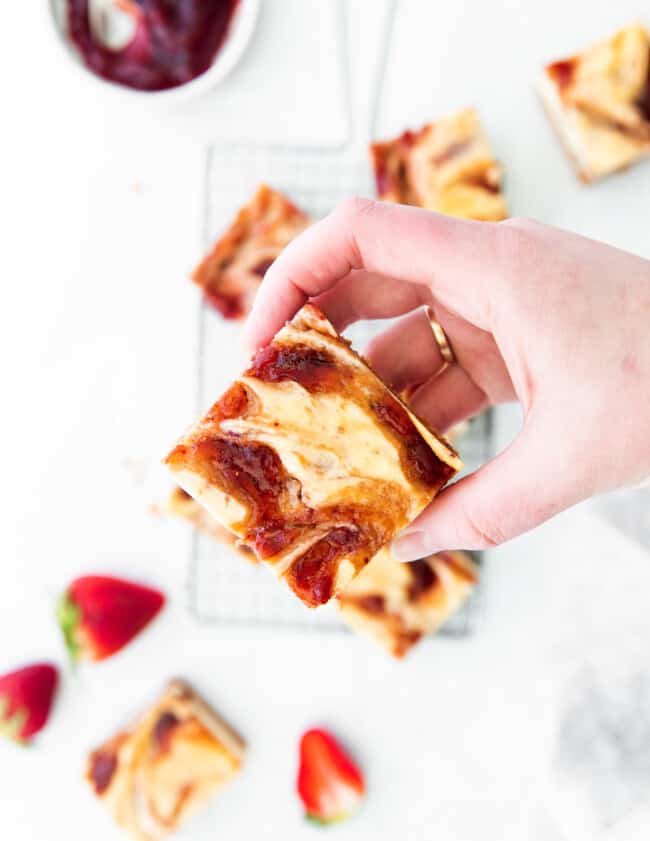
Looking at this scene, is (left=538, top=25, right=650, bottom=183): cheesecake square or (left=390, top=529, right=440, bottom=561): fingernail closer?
(left=390, top=529, right=440, bottom=561): fingernail

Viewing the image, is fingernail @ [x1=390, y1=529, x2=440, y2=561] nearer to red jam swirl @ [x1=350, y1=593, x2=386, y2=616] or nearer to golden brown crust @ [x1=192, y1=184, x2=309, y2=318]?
red jam swirl @ [x1=350, y1=593, x2=386, y2=616]

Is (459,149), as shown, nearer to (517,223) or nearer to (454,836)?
(517,223)

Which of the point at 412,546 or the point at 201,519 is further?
the point at 201,519

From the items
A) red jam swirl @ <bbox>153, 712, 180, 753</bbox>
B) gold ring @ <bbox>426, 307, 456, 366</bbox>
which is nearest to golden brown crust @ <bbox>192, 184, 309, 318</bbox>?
gold ring @ <bbox>426, 307, 456, 366</bbox>

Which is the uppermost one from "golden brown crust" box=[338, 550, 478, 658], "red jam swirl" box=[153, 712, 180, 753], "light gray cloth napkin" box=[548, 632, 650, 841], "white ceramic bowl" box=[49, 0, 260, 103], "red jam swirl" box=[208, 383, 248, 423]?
"white ceramic bowl" box=[49, 0, 260, 103]

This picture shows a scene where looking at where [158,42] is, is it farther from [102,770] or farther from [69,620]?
[102,770]

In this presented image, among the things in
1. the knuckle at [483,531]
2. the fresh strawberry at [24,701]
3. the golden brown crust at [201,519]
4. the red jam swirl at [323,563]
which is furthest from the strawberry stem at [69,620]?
the knuckle at [483,531]

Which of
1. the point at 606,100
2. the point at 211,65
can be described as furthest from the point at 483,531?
the point at 211,65
